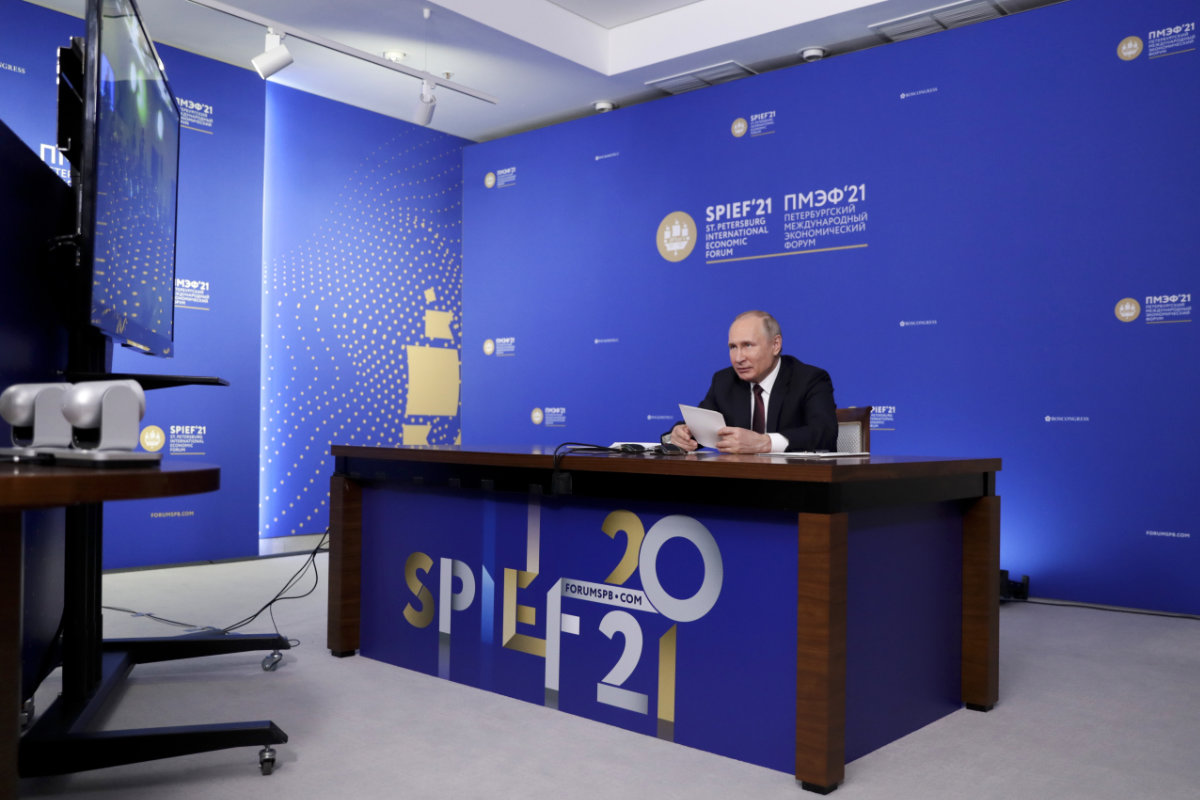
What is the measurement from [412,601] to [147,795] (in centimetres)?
118

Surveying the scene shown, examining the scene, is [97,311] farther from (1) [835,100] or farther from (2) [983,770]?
(1) [835,100]

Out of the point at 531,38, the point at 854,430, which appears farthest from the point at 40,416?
the point at 531,38

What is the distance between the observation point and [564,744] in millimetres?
2416

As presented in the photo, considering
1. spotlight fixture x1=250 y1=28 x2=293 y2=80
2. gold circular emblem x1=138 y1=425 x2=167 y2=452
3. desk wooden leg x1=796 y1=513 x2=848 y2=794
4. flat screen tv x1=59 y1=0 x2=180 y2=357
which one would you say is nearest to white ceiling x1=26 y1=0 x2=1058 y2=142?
spotlight fixture x1=250 y1=28 x2=293 y2=80

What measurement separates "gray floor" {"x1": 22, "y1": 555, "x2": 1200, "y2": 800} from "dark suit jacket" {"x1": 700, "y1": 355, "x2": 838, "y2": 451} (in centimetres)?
103

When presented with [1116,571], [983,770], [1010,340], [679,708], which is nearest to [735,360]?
[679,708]

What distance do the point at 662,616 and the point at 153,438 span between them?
13.3ft

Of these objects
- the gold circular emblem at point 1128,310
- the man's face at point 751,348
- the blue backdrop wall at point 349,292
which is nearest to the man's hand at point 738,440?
the man's face at point 751,348

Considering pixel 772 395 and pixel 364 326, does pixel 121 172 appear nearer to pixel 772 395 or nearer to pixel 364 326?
pixel 772 395

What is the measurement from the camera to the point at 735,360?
3.43 m

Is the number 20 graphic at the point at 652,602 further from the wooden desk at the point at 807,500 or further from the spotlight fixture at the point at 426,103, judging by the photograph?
the spotlight fixture at the point at 426,103

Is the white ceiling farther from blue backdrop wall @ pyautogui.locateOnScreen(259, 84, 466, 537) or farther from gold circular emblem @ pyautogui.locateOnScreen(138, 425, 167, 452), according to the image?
gold circular emblem @ pyautogui.locateOnScreen(138, 425, 167, 452)

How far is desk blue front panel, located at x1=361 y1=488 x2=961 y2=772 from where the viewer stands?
2287mm

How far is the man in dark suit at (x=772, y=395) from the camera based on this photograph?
10.7 feet
